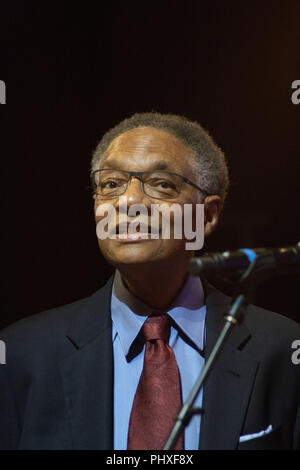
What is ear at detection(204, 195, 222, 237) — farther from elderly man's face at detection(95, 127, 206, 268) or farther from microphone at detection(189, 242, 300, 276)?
microphone at detection(189, 242, 300, 276)

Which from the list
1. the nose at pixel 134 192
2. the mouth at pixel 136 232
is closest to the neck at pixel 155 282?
the mouth at pixel 136 232

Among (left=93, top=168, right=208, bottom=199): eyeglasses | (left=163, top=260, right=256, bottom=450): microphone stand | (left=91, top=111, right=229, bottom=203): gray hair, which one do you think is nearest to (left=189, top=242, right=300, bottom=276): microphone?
(left=163, top=260, right=256, bottom=450): microphone stand

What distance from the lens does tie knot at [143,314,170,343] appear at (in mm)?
1868

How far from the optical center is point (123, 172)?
1.95 m

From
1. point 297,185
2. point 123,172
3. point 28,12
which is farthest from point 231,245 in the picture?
point 28,12

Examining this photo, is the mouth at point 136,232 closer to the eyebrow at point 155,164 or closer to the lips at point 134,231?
the lips at point 134,231

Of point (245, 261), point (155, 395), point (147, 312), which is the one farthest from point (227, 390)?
point (245, 261)

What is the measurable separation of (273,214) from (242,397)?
1.04m

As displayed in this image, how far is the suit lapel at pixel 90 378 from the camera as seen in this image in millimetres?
1723

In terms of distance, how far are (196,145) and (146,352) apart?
2.74 feet

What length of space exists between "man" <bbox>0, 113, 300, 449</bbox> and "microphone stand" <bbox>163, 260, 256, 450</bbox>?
315mm
